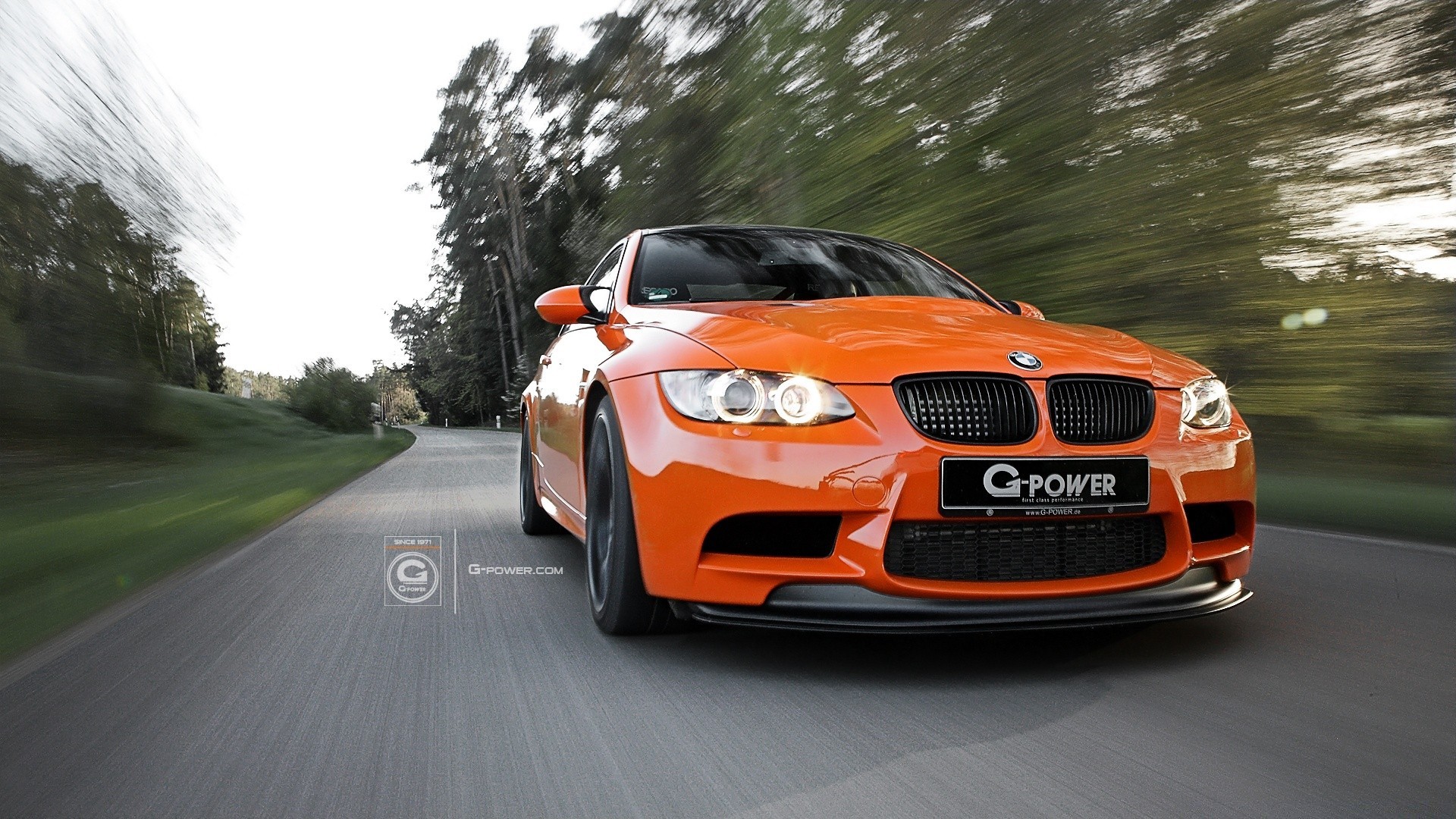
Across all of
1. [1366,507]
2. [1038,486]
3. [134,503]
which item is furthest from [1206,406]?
[134,503]

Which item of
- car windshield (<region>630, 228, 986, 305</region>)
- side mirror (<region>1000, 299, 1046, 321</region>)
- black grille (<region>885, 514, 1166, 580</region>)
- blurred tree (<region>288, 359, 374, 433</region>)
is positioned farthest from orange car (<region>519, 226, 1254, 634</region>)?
blurred tree (<region>288, 359, 374, 433</region>)

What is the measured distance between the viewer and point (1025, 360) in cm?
339

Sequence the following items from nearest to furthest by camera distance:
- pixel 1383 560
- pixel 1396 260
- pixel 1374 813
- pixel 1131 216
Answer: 1. pixel 1374 813
2. pixel 1383 560
3. pixel 1396 260
4. pixel 1131 216

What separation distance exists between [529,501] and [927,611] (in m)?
4.25

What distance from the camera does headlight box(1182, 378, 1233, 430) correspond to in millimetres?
3574

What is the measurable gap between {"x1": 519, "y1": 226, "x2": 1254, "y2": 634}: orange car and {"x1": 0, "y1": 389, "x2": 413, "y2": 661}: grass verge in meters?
2.44

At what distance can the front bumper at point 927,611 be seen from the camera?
3.10m

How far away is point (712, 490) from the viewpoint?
3.25 metres

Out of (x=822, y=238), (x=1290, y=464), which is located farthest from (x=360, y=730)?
(x=1290, y=464)

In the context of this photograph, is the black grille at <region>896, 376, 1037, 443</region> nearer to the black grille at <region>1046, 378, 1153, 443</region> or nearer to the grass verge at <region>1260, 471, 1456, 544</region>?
the black grille at <region>1046, 378, 1153, 443</region>

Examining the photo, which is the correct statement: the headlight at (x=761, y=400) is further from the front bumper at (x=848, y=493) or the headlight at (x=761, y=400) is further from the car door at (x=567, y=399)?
the car door at (x=567, y=399)

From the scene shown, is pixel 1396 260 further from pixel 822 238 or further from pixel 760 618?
pixel 760 618

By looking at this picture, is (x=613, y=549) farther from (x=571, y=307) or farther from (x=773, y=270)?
(x=773, y=270)

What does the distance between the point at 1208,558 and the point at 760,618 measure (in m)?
1.34
